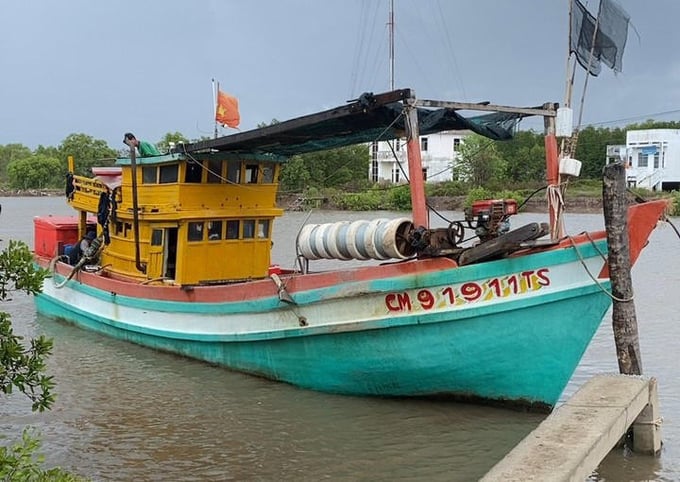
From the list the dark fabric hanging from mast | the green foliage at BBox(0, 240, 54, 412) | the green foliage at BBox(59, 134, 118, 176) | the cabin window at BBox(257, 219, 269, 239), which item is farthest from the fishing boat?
the green foliage at BBox(59, 134, 118, 176)

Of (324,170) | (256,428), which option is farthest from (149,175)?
(324,170)

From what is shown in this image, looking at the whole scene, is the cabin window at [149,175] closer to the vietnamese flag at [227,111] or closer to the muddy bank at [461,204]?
the vietnamese flag at [227,111]

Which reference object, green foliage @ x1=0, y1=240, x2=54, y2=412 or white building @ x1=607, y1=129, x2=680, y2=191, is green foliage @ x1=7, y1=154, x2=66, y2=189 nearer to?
white building @ x1=607, y1=129, x2=680, y2=191

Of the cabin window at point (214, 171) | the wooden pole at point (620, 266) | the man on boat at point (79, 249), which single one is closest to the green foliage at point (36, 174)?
the man on boat at point (79, 249)

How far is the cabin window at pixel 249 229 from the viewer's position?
13.2 metres

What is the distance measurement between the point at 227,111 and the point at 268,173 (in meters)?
1.26

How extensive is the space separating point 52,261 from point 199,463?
28.7ft

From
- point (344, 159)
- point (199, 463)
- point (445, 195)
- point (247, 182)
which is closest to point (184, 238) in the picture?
point (247, 182)

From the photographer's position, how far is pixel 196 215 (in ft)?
40.3

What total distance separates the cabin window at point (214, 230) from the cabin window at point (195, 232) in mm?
163

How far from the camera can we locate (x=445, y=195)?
61000 millimetres

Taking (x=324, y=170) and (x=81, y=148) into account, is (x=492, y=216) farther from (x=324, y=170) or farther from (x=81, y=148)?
(x=81, y=148)

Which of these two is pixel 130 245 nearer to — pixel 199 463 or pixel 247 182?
pixel 247 182

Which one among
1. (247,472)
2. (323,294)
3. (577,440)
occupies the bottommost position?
(247,472)
